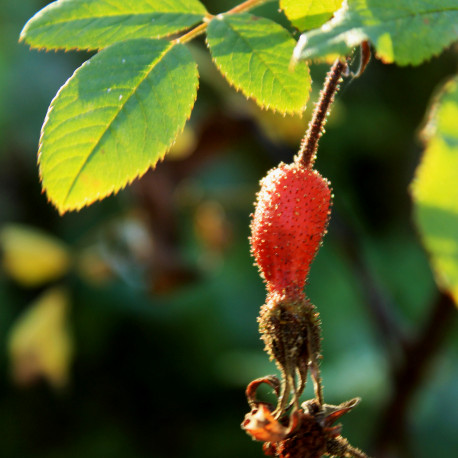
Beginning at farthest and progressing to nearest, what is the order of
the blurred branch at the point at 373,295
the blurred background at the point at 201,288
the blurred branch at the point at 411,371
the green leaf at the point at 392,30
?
the blurred background at the point at 201,288, the blurred branch at the point at 373,295, the blurred branch at the point at 411,371, the green leaf at the point at 392,30

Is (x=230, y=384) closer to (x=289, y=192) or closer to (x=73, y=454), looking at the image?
(x=73, y=454)

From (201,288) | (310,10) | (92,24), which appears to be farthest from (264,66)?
(201,288)

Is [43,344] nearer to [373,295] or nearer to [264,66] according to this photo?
[373,295]

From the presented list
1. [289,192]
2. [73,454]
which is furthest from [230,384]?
[289,192]

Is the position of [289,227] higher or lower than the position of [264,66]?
lower

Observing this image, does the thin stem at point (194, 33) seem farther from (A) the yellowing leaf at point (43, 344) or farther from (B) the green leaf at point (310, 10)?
(A) the yellowing leaf at point (43, 344)

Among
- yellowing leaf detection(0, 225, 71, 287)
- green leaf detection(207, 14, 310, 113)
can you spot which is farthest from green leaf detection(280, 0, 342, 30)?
yellowing leaf detection(0, 225, 71, 287)

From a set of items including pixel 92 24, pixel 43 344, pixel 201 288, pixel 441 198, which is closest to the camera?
pixel 92 24

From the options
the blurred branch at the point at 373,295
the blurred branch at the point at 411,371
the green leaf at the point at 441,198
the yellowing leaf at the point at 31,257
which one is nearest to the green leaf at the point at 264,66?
the green leaf at the point at 441,198
